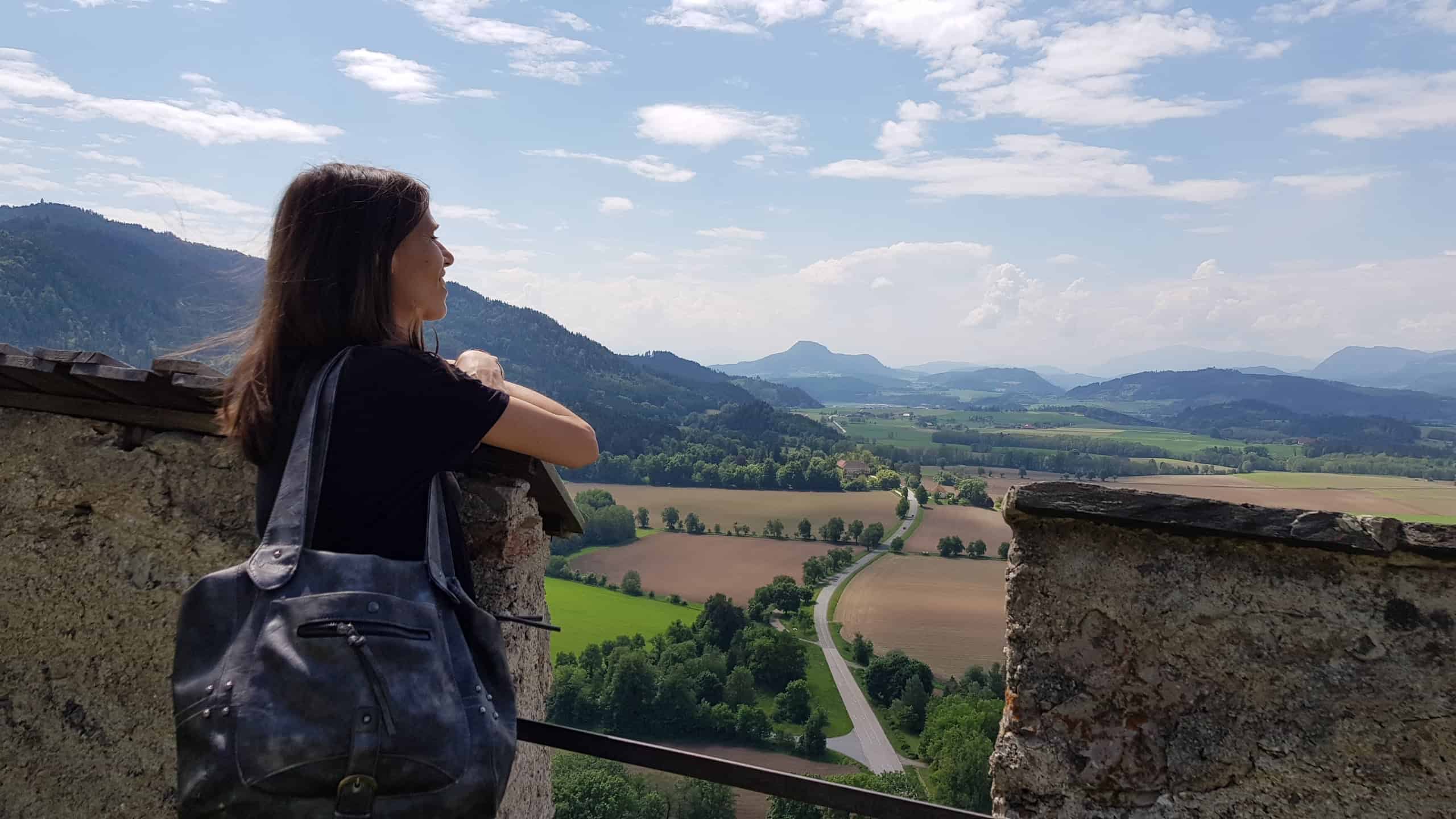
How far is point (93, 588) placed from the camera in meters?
3.13

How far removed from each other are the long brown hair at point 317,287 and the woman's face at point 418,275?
37 millimetres

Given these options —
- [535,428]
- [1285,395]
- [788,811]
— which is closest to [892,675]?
[788,811]

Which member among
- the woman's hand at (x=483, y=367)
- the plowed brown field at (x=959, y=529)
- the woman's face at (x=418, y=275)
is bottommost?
the plowed brown field at (x=959, y=529)

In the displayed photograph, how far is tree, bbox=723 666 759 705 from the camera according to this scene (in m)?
27.2

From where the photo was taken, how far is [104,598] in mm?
3119

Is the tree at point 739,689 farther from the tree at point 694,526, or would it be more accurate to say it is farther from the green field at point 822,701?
the tree at point 694,526

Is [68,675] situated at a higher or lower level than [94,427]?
lower

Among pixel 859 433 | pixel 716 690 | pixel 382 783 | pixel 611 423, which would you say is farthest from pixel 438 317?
pixel 859 433

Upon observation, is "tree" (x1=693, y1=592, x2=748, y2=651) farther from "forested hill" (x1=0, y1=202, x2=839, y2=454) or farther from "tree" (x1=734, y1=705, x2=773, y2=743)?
"forested hill" (x1=0, y1=202, x2=839, y2=454)

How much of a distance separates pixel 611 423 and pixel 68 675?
7060 cm

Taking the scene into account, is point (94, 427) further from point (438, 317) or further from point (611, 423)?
point (611, 423)

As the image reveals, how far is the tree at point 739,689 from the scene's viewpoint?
27.2m

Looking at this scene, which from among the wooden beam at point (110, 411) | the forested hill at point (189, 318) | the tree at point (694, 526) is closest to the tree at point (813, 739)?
the forested hill at point (189, 318)

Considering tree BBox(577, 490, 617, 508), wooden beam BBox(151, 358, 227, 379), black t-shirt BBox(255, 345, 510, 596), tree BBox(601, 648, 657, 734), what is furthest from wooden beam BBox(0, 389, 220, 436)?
tree BBox(577, 490, 617, 508)
